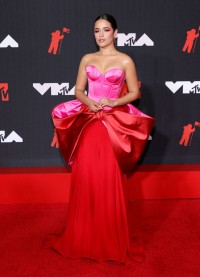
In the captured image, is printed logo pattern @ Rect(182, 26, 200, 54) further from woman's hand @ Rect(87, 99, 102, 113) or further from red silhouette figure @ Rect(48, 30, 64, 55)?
woman's hand @ Rect(87, 99, 102, 113)

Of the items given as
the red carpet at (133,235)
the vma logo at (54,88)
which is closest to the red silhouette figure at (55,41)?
the vma logo at (54,88)

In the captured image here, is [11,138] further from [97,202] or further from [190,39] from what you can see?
[190,39]

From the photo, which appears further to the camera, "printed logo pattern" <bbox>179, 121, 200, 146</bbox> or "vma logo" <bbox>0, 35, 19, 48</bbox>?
"printed logo pattern" <bbox>179, 121, 200, 146</bbox>

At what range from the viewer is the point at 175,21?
314 centimetres

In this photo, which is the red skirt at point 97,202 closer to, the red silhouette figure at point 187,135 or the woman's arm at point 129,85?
the woman's arm at point 129,85

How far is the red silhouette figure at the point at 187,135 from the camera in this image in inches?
134

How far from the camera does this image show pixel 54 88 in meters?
3.25

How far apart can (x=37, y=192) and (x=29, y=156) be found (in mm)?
408

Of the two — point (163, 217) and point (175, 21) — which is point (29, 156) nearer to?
point (163, 217)

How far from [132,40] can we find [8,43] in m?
1.16

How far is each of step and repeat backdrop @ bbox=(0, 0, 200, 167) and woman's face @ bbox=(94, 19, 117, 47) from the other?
958 millimetres

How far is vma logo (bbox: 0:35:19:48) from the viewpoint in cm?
312

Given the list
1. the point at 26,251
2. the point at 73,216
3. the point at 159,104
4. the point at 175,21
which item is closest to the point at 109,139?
the point at 73,216

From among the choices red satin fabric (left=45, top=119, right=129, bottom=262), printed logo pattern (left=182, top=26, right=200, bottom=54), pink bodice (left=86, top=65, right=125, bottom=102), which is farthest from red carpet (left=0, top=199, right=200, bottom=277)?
printed logo pattern (left=182, top=26, right=200, bottom=54)
